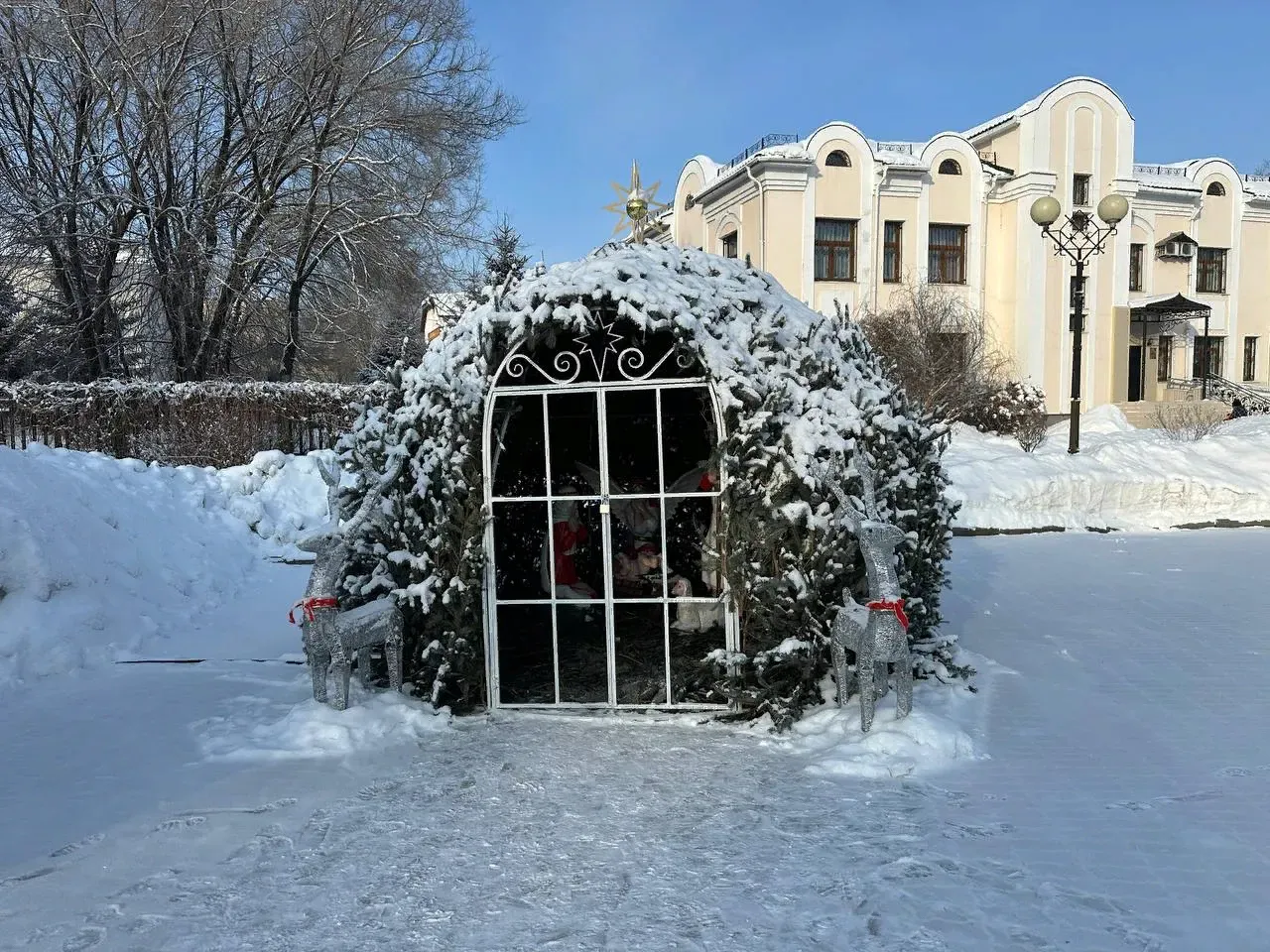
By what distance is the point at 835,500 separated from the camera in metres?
5.14

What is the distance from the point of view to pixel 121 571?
770 centimetres

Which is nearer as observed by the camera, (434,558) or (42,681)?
(434,558)

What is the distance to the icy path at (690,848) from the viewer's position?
10.3 feet

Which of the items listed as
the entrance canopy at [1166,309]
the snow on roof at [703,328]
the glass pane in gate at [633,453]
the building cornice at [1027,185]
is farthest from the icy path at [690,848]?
the entrance canopy at [1166,309]

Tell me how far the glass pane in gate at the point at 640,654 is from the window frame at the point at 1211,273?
37863mm

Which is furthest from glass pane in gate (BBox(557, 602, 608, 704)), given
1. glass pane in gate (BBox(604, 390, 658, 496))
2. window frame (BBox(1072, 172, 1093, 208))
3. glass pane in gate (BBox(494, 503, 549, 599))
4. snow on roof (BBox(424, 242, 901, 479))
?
window frame (BBox(1072, 172, 1093, 208))

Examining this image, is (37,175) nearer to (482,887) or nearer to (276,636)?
(276,636)

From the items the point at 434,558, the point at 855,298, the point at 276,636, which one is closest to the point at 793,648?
the point at 434,558

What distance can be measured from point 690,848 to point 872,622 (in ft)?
5.32

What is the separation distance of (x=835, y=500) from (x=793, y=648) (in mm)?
878

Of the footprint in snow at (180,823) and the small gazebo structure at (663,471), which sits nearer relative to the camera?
the footprint in snow at (180,823)

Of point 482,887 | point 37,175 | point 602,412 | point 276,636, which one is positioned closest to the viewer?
point 482,887

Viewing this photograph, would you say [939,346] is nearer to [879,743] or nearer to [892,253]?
[892,253]

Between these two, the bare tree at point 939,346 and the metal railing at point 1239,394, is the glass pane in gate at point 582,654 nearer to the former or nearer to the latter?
the bare tree at point 939,346
